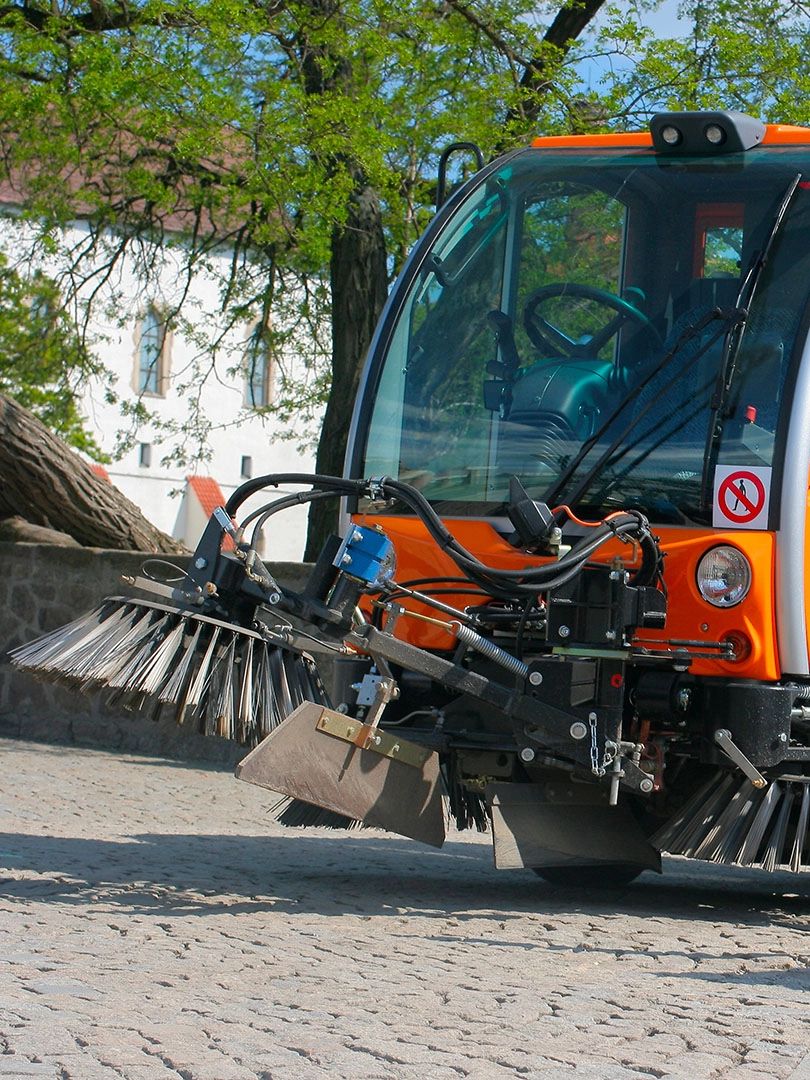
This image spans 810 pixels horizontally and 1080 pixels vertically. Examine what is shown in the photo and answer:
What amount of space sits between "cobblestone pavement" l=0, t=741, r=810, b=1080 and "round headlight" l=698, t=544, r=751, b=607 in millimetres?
1195

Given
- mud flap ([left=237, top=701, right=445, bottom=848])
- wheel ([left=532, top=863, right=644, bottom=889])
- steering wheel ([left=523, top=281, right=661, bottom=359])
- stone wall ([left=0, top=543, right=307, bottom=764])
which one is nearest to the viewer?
mud flap ([left=237, top=701, right=445, bottom=848])

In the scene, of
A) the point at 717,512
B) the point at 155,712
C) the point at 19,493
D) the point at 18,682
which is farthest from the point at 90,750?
the point at 717,512

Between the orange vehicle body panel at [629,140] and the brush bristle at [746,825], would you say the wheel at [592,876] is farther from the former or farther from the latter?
the orange vehicle body panel at [629,140]

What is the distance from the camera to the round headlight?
566 cm

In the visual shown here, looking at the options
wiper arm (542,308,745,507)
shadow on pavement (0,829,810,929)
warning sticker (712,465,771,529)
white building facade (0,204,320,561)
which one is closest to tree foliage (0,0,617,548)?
white building facade (0,204,320,561)

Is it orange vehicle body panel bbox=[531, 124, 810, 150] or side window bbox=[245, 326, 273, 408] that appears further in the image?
side window bbox=[245, 326, 273, 408]

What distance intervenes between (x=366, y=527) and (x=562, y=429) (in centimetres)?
90

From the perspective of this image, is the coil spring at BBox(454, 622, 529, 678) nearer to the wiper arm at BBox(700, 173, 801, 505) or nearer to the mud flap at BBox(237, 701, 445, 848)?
the mud flap at BBox(237, 701, 445, 848)

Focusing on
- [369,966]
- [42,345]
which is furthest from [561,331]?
[42,345]

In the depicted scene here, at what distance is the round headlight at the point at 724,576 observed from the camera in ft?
18.6

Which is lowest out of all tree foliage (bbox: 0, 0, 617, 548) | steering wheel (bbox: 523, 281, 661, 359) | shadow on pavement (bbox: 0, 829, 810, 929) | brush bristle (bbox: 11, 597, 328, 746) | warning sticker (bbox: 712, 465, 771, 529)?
shadow on pavement (bbox: 0, 829, 810, 929)

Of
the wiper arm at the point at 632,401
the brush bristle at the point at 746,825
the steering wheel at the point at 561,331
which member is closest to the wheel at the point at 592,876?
the brush bristle at the point at 746,825

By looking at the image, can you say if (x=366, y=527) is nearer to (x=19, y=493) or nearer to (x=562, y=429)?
(x=562, y=429)

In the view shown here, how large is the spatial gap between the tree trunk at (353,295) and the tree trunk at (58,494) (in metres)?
1.52
